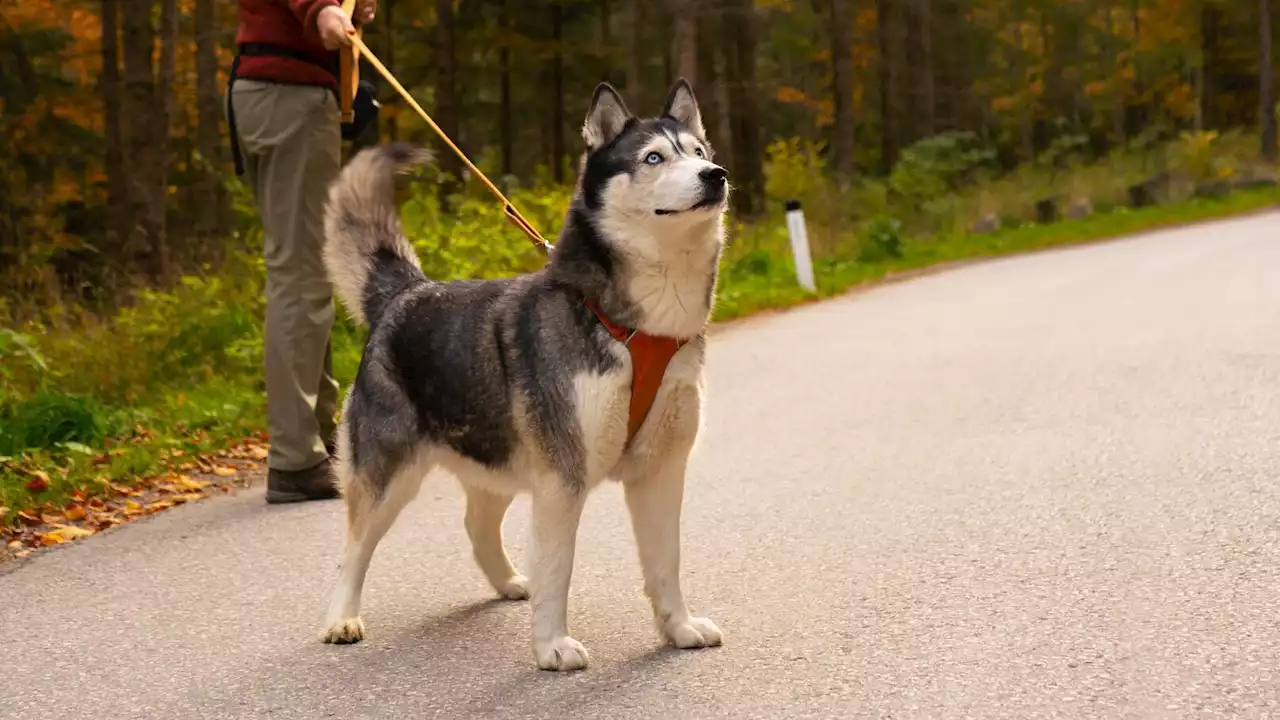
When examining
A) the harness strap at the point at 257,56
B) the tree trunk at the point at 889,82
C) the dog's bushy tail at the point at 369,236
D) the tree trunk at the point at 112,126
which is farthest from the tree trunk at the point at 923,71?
the dog's bushy tail at the point at 369,236

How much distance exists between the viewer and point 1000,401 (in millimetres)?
8570

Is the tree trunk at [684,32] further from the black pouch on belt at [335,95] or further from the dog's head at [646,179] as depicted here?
the dog's head at [646,179]

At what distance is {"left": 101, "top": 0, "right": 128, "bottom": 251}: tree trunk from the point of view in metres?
23.2

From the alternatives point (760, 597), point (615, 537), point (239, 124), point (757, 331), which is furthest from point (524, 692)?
point (757, 331)

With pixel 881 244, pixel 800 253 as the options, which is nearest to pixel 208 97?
pixel 881 244

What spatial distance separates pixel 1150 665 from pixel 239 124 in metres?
4.58

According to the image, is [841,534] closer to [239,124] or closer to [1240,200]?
[239,124]

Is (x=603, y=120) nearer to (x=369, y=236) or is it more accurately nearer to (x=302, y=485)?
(x=369, y=236)

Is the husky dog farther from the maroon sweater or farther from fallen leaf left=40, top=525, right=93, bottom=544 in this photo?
fallen leaf left=40, top=525, right=93, bottom=544

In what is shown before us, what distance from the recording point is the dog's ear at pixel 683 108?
4.37 m

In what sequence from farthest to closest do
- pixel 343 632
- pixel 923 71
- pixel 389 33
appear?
pixel 923 71, pixel 389 33, pixel 343 632

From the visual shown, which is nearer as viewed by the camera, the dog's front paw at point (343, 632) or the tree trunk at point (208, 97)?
the dog's front paw at point (343, 632)

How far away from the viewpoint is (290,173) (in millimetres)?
6535

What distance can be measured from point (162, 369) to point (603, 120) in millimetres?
7399
